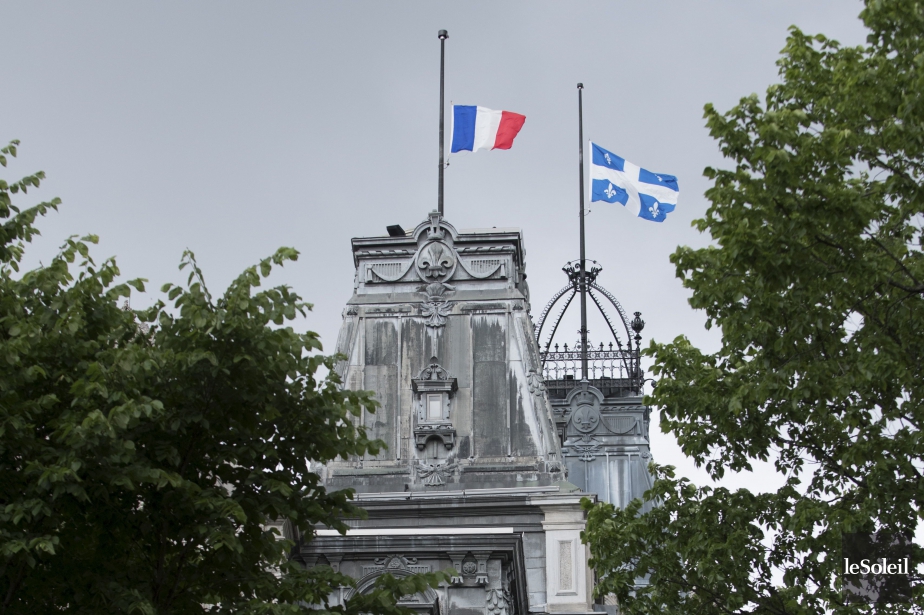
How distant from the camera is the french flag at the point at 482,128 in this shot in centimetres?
4866

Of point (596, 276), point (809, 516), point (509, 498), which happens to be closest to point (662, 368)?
point (809, 516)

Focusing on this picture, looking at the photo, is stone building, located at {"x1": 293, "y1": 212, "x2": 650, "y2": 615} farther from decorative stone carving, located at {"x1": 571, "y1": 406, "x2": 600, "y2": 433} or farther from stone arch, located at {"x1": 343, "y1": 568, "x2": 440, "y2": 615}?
decorative stone carving, located at {"x1": 571, "y1": 406, "x2": 600, "y2": 433}

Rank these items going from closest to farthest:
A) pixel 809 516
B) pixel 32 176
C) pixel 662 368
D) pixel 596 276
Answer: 1. pixel 32 176
2. pixel 809 516
3. pixel 662 368
4. pixel 596 276

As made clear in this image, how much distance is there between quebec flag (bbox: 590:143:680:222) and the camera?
5300 cm

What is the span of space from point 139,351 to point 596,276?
43.1 m

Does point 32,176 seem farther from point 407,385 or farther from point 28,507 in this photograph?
point 407,385

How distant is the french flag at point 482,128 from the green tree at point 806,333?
24884 millimetres

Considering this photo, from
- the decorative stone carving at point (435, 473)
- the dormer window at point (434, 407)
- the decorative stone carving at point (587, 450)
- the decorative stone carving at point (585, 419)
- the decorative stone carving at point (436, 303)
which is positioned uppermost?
the decorative stone carving at point (436, 303)

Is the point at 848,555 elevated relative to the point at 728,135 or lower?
lower

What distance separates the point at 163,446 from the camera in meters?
18.4

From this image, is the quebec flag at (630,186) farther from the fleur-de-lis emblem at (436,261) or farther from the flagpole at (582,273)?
the fleur-de-lis emblem at (436,261)

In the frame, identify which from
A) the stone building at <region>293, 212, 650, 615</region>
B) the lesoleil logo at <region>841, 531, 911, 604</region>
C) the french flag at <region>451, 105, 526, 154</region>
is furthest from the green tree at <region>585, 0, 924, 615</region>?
the french flag at <region>451, 105, 526, 154</region>

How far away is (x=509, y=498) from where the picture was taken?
3859cm

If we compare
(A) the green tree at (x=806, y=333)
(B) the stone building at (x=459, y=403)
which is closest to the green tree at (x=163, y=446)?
(A) the green tree at (x=806, y=333)
